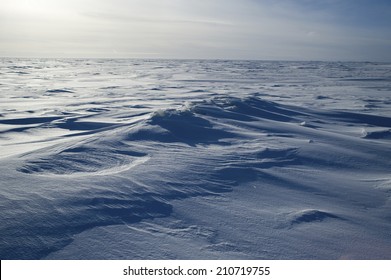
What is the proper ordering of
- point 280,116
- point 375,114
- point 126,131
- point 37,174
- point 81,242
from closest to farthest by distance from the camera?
1. point 81,242
2. point 37,174
3. point 126,131
4. point 280,116
5. point 375,114

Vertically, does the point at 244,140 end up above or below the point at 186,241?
above

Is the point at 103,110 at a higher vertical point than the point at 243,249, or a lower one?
higher

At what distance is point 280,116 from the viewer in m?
6.32

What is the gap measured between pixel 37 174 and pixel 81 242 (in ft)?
3.89

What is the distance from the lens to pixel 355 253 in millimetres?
1851

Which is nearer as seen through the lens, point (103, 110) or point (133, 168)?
point (133, 168)

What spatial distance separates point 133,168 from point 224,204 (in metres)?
1.04

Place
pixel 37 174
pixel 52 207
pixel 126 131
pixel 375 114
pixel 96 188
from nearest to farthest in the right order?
pixel 52 207
pixel 96 188
pixel 37 174
pixel 126 131
pixel 375 114

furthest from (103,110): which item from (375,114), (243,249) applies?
(375,114)

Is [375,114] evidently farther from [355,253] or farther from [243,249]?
[243,249]

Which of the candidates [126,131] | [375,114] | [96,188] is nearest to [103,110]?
[126,131]
